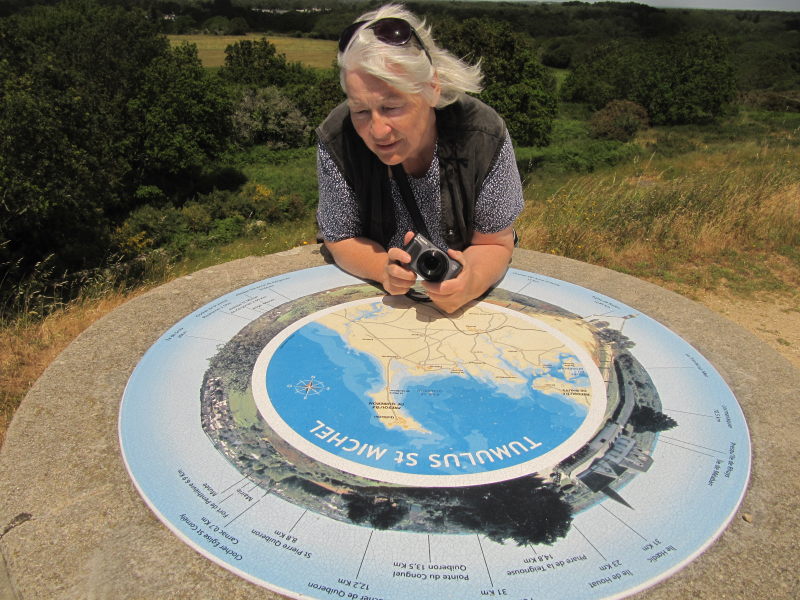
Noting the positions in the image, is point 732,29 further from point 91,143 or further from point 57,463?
point 57,463

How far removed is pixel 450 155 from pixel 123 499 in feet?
8.30

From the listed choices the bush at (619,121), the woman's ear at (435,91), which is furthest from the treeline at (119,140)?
the bush at (619,121)

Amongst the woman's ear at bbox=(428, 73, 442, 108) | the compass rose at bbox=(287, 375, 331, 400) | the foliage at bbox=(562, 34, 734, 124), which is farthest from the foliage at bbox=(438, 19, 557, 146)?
the compass rose at bbox=(287, 375, 331, 400)

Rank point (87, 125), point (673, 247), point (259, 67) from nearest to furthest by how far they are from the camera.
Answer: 1. point (673, 247)
2. point (87, 125)
3. point (259, 67)

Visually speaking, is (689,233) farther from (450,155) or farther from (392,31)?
(392,31)

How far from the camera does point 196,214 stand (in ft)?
86.0

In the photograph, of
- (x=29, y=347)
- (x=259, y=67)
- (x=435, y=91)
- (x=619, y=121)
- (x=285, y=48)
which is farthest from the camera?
(x=285, y=48)

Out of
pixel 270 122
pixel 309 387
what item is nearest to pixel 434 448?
pixel 309 387

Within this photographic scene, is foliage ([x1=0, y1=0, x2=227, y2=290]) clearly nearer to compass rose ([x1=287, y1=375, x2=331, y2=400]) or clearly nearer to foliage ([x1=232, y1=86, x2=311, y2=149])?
foliage ([x1=232, y1=86, x2=311, y2=149])

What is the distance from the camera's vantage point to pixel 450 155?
11.4 ft

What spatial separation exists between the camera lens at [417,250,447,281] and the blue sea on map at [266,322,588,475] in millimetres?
573

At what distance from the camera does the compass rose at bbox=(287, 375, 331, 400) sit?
2779 mm

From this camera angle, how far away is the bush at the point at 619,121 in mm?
38062

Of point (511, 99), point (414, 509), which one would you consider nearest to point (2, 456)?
point (414, 509)
